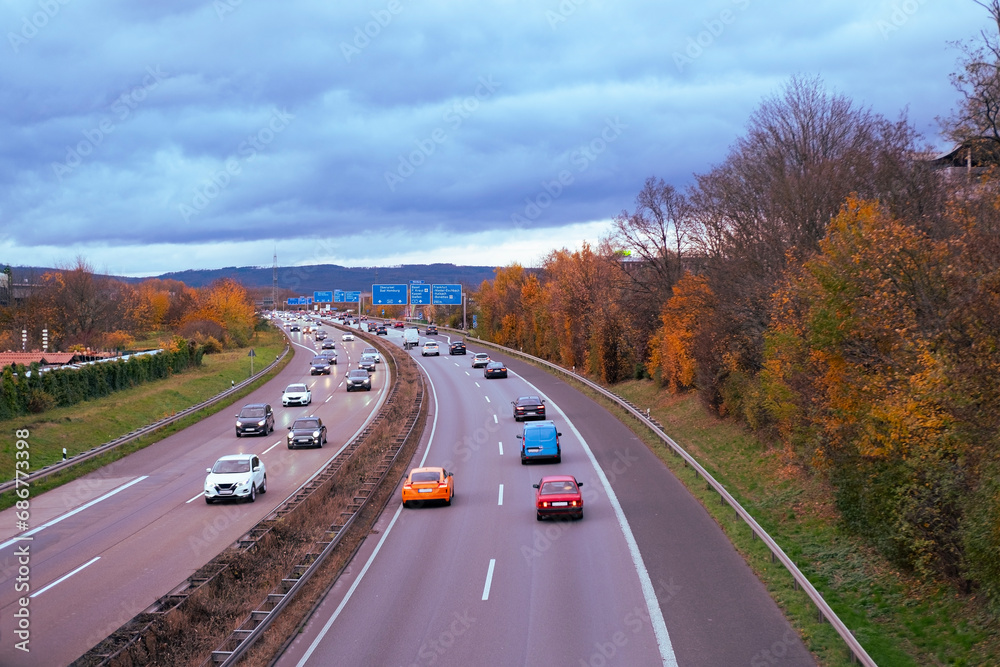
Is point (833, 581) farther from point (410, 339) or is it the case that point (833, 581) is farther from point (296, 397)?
point (410, 339)

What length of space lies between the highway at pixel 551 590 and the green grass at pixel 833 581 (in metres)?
0.51

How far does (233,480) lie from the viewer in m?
26.6

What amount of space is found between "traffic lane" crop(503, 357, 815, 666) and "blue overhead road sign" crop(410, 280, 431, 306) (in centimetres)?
7750

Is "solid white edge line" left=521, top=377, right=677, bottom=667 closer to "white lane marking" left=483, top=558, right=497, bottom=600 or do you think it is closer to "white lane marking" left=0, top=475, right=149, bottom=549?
"white lane marking" left=483, top=558, right=497, bottom=600

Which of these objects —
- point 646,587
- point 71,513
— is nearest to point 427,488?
point 646,587

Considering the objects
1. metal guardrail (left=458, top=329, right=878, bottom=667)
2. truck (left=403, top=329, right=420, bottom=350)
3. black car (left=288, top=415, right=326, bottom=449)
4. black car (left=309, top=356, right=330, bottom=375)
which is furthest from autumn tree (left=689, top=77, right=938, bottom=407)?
truck (left=403, top=329, right=420, bottom=350)

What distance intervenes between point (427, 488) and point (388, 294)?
82025 millimetres

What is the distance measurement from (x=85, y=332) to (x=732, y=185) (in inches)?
2598

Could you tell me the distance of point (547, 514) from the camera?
22.7 metres

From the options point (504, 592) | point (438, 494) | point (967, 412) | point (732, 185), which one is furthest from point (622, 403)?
point (967, 412)

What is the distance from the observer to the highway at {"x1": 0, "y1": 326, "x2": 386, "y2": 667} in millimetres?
15938

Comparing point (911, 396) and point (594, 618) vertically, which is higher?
point (911, 396)

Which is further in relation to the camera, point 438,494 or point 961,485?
point 438,494

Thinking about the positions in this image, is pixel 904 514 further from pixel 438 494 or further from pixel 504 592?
pixel 438 494
